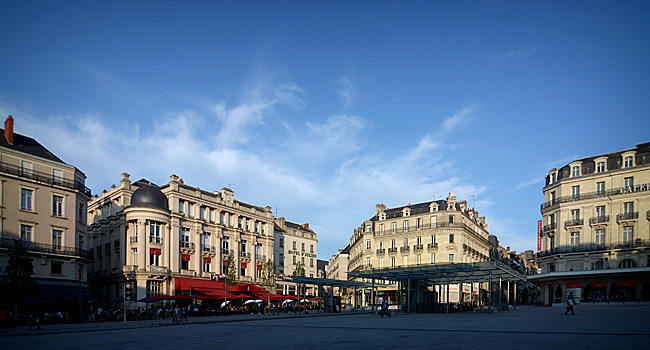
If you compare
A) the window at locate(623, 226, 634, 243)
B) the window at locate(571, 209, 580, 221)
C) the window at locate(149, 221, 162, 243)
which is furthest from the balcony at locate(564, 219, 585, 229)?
the window at locate(149, 221, 162, 243)

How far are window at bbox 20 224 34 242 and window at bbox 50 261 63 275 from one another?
10.2 feet

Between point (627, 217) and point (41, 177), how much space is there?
57.0m

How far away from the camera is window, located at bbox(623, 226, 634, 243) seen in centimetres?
5284

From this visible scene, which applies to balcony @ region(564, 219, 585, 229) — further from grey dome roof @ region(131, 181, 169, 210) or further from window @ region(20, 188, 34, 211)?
window @ region(20, 188, 34, 211)

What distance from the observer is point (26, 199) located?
40250mm

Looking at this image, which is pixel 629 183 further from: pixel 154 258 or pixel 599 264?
pixel 154 258

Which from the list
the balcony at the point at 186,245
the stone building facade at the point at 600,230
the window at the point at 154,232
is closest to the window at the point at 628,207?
the stone building facade at the point at 600,230

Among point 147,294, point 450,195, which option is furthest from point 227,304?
point 450,195

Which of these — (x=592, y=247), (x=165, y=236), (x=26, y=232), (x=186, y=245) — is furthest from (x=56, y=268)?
(x=592, y=247)

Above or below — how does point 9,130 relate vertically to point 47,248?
above

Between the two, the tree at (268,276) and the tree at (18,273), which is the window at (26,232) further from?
the tree at (268,276)

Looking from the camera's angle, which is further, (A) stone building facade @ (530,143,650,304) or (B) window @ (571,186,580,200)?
(B) window @ (571,186,580,200)

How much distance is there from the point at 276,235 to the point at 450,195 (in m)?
27.5

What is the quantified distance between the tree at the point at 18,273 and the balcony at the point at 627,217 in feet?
182
